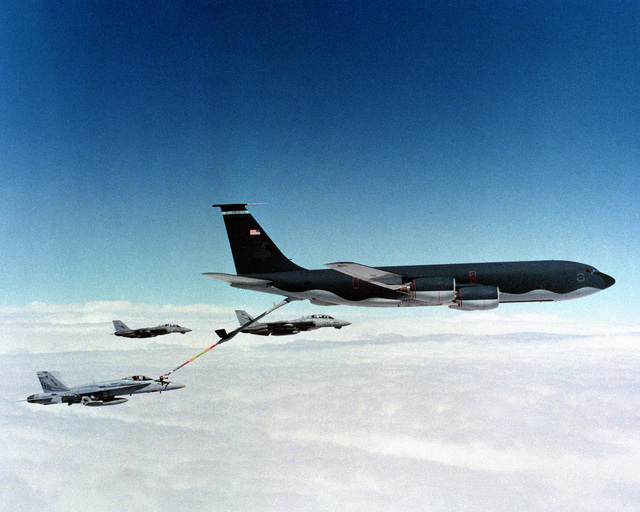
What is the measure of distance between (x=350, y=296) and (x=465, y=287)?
533cm

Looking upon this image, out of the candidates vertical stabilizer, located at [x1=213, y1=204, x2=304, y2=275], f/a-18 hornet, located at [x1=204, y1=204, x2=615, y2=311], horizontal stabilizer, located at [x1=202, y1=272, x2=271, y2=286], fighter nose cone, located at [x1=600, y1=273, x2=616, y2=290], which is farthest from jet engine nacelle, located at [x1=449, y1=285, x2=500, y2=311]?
horizontal stabilizer, located at [x1=202, y1=272, x2=271, y2=286]

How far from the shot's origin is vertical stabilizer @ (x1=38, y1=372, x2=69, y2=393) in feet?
78.2

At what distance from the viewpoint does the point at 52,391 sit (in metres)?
23.3

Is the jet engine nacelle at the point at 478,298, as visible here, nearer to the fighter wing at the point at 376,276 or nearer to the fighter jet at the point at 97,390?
the fighter wing at the point at 376,276

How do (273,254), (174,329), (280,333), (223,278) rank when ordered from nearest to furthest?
(223,278) < (273,254) < (280,333) < (174,329)

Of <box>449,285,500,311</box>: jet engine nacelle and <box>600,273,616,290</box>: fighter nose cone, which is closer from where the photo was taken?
<box>449,285,500,311</box>: jet engine nacelle

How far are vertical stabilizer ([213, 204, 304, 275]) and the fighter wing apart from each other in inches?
144

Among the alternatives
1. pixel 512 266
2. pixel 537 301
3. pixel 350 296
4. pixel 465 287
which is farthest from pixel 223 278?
pixel 537 301

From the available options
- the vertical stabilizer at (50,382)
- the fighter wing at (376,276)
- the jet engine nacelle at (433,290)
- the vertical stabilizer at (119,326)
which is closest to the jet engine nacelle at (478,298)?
the jet engine nacelle at (433,290)

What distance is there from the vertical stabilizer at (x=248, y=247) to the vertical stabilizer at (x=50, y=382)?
1158 centimetres

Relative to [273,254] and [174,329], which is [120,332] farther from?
[273,254]

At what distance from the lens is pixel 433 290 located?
20.5m

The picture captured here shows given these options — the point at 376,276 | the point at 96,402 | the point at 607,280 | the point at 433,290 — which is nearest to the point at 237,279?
the point at 376,276

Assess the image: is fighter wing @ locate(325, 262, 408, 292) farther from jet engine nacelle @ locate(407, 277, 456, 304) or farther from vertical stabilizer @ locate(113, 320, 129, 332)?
vertical stabilizer @ locate(113, 320, 129, 332)
